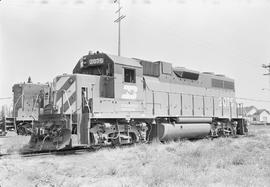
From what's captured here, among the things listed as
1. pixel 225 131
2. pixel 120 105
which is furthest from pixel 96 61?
pixel 225 131

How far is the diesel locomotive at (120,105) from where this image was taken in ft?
33.1

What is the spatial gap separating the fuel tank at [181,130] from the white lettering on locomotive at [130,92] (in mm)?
2123

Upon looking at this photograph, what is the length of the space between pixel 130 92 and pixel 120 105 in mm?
783

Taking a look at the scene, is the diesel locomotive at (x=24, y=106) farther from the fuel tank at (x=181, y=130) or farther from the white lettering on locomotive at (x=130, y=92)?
the fuel tank at (x=181, y=130)

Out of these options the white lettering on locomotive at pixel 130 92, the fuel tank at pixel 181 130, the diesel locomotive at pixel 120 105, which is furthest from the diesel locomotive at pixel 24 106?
the fuel tank at pixel 181 130

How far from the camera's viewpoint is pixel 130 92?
38.3 feet

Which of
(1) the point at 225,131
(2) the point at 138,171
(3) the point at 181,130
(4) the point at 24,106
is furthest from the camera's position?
(4) the point at 24,106

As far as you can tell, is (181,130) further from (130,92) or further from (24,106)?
(24,106)

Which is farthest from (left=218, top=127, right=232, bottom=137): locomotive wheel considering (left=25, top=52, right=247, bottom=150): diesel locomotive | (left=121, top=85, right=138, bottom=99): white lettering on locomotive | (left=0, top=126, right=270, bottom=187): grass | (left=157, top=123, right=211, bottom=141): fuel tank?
(left=0, top=126, right=270, bottom=187): grass

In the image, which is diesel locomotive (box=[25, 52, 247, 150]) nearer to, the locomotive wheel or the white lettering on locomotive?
the white lettering on locomotive

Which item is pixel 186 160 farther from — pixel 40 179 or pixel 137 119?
pixel 137 119

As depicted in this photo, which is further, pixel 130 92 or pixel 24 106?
pixel 24 106

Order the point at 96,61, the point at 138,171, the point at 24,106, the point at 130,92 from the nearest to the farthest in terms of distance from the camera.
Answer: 1. the point at 138,171
2. the point at 96,61
3. the point at 130,92
4. the point at 24,106

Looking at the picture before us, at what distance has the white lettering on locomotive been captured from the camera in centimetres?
1145
